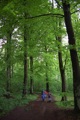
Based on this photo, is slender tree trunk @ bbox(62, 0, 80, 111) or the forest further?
slender tree trunk @ bbox(62, 0, 80, 111)

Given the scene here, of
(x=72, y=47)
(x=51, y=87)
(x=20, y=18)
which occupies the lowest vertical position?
(x=51, y=87)

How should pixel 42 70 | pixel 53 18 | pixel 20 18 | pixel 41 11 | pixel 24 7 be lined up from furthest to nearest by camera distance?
pixel 42 70 < pixel 53 18 < pixel 41 11 < pixel 20 18 < pixel 24 7

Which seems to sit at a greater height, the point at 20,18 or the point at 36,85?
the point at 20,18

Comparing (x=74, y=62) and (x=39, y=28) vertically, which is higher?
(x=39, y=28)

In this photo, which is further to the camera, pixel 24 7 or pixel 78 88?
pixel 78 88

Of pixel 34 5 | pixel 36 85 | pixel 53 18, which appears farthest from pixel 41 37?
pixel 36 85

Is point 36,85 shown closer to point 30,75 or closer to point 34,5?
point 30,75

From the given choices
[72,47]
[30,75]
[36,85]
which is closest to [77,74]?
[72,47]

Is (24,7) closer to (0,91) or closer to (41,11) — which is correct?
(41,11)

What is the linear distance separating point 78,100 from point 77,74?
1.41 metres

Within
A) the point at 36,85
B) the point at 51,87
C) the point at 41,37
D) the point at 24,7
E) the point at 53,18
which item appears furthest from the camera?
the point at 36,85

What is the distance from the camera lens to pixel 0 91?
12.9 meters

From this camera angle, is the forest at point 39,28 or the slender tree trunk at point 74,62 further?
the slender tree trunk at point 74,62

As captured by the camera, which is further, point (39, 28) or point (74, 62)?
point (39, 28)
